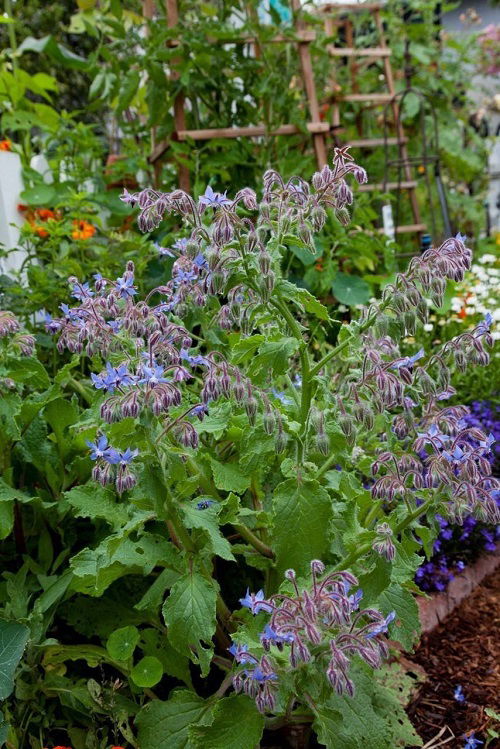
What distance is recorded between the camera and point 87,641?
6.68ft

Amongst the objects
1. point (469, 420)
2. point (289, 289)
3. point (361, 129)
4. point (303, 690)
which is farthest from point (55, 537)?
point (361, 129)

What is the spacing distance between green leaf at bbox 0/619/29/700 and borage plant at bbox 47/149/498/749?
0.54 feet

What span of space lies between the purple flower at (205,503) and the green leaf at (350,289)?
6.64ft

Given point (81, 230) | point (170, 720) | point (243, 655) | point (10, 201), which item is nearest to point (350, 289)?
point (81, 230)

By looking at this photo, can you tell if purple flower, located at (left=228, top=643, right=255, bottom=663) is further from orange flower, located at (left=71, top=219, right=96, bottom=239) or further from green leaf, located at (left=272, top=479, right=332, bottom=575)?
orange flower, located at (left=71, top=219, right=96, bottom=239)

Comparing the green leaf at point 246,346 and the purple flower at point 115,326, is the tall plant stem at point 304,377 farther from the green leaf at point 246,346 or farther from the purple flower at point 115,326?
Answer: the purple flower at point 115,326

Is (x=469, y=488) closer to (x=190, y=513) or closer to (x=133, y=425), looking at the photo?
(x=190, y=513)

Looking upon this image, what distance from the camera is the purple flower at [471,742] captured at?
1.85m

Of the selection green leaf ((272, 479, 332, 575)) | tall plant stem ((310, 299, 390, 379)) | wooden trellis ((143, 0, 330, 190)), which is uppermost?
wooden trellis ((143, 0, 330, 190))

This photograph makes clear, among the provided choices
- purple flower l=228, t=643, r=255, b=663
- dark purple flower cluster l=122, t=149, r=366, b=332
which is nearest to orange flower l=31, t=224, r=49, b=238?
dark purple flower cluster l=122, t=149, r=366, b=332

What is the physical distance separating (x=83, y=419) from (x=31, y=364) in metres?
0.18

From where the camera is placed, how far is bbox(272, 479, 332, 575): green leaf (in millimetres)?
1430

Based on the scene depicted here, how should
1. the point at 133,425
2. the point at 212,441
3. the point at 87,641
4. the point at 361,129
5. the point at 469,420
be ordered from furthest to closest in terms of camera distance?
the point at 361,129
the point at 469,420
the point at 87,641
the point at 212,441
the point at 133,425

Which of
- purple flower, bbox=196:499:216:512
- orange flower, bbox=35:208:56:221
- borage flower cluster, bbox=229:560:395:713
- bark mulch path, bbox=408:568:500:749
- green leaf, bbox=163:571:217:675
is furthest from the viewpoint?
orange flower, bbox=35:208:56:221
